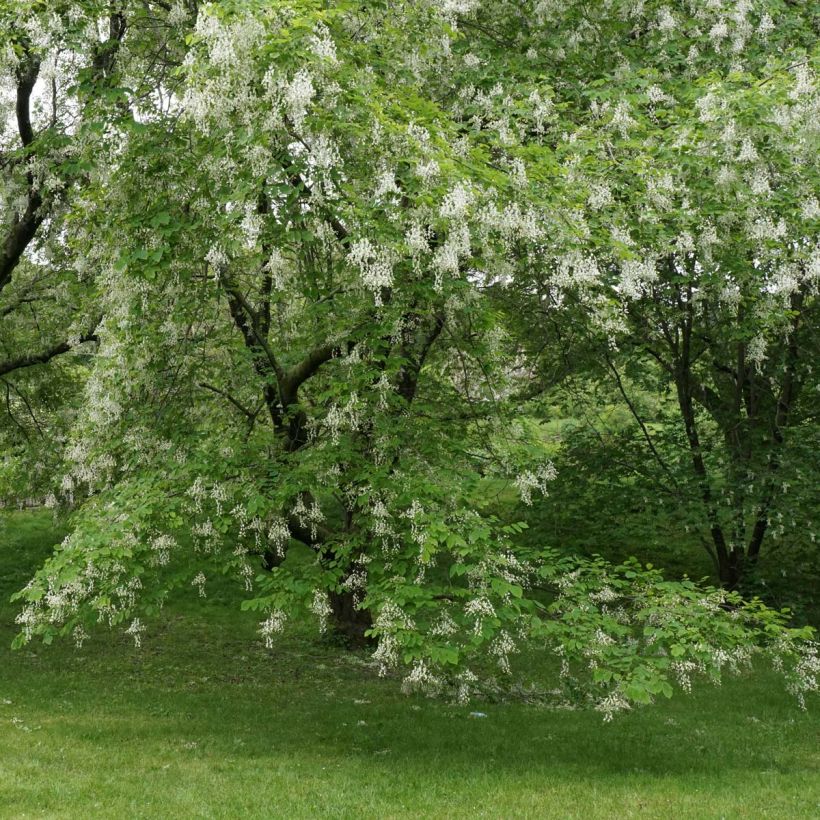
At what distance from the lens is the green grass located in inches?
281

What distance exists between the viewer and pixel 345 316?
8.91 meters

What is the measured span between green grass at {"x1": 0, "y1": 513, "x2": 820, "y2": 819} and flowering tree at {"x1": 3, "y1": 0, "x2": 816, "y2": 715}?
862 millimetres

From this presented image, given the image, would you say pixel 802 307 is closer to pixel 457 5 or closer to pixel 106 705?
pixel 457 5

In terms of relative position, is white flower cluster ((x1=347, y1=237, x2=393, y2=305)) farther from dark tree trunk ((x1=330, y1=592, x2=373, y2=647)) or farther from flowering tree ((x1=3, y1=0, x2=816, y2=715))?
dark tree trunk ((x1=330, y1=592, x2=373, y2=647))

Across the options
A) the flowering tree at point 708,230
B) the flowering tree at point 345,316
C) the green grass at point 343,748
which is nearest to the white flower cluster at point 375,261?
the flowering tree at point 345,316

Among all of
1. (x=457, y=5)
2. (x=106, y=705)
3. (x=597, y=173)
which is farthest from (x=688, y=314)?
(x=106, y=705)

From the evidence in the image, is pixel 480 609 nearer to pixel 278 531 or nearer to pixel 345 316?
pixel 278 531

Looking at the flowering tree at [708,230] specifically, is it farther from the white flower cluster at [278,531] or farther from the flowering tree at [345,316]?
the white flower cluster at [278,531]

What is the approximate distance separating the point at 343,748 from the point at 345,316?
15.2ft

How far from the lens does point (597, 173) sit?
831cm

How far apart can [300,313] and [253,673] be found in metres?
5.95

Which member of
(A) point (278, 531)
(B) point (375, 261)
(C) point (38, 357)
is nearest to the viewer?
(B) point (375, 261)

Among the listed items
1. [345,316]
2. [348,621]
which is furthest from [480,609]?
[348,621]

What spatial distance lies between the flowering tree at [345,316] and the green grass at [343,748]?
0.86 metres
